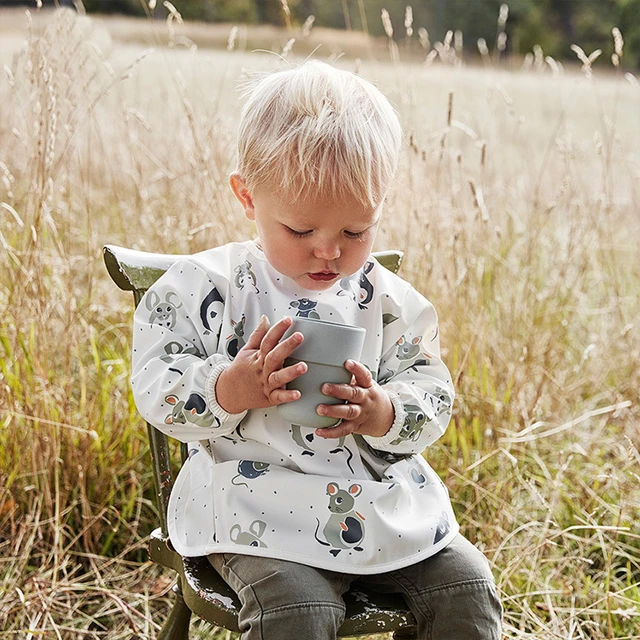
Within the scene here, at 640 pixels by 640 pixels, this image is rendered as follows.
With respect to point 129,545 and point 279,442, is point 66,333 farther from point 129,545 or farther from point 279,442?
point 279,442

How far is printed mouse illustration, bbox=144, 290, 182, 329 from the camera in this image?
62.2 inches

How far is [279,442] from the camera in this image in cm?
155

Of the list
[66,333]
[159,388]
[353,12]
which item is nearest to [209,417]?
[159,388]

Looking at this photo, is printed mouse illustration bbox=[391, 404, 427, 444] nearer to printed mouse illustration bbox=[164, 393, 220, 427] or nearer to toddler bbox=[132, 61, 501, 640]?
toddler bbox=[132, 61, 501, 640]

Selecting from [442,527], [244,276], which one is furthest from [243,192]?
[442,527]

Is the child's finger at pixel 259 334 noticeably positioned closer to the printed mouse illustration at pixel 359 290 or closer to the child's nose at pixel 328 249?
the child's nose at pixel 328 249

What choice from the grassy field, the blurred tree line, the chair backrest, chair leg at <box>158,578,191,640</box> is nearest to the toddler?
the chair backrest

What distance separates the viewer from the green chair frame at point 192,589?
146cm

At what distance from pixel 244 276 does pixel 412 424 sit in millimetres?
427

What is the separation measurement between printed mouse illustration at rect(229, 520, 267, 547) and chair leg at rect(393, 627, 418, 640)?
30 centimetres

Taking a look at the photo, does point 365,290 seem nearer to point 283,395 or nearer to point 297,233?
point 297,233

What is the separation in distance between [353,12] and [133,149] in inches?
1001

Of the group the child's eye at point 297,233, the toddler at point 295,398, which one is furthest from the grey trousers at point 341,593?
the child's eye at point 297,233

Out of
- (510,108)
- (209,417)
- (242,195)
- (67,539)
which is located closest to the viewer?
(209,417)
